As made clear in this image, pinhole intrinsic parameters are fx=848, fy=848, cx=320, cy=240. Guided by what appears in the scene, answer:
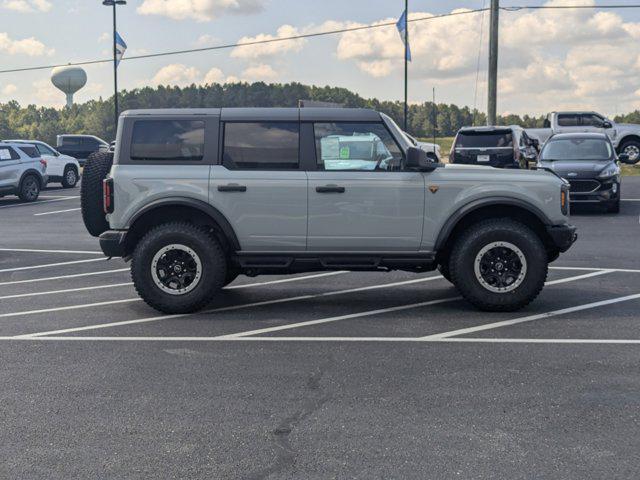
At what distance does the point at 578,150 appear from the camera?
64.8ft

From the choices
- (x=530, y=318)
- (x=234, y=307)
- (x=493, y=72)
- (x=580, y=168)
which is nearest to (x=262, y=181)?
(x=234, y=307)

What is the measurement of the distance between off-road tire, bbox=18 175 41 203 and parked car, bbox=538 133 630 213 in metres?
14.4

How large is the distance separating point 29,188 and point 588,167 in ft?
51.0

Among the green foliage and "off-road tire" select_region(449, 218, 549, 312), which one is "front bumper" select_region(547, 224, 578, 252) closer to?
"off-road tire" select_region(449, 218, 549, 312)

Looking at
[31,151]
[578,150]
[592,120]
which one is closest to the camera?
[578,150]

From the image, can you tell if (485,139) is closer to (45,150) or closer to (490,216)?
(490,216)

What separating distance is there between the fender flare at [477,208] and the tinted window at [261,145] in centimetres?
161

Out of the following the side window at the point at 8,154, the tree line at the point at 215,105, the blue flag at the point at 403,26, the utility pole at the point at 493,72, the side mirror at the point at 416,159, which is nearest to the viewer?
the side mirror at the point at 416,159

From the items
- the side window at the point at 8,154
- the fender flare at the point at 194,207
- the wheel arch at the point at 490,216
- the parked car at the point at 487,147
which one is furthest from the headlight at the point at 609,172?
the side window at the point at 8,154

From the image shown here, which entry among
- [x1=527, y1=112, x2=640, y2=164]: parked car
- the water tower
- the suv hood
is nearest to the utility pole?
[x1=527, y1=112, x2=640, y2=164]: parked car

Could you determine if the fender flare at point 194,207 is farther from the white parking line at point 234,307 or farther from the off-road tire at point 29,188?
the off-road tire at point 29,188

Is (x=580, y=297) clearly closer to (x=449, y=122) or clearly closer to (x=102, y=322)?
(x=102, y=322)

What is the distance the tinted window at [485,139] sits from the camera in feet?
71.6

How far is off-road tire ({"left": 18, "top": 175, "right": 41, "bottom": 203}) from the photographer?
24.3 meters
